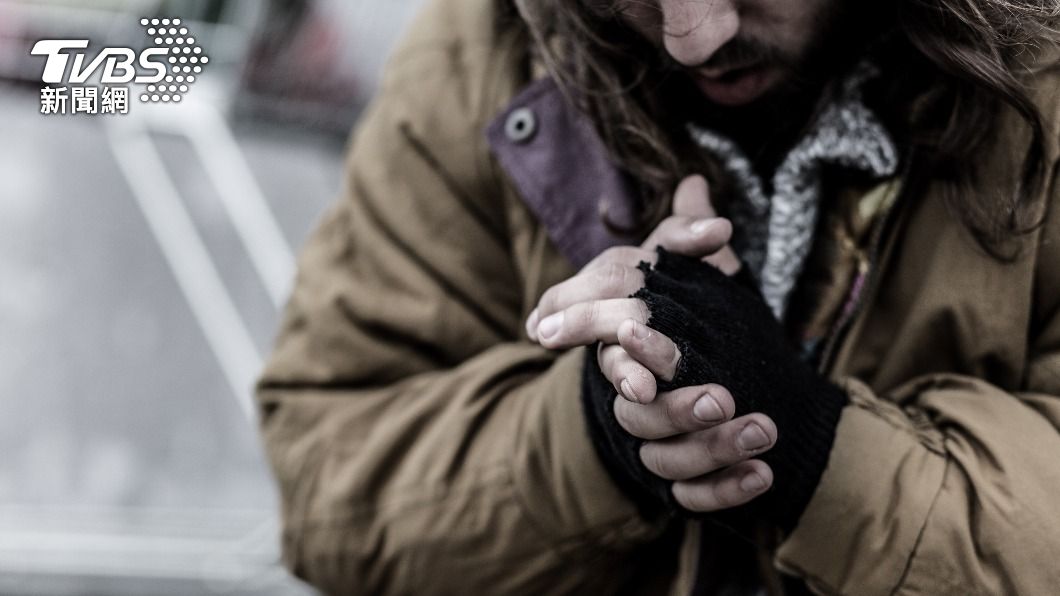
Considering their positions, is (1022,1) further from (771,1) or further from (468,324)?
(468,324)

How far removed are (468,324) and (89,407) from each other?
1.59 metres

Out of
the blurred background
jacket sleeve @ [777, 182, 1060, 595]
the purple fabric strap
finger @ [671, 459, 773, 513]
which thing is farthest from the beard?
the blurred background

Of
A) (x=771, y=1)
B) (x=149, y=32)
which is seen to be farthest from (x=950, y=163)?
(x=149, y=32)

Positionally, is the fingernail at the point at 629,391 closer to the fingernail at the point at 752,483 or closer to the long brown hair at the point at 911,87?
the fingernail at the point at 752,483

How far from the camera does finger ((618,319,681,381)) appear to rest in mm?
915

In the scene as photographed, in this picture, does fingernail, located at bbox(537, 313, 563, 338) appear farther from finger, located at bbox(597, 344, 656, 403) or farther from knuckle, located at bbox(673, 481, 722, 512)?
knuckle, located at bbox(673, 481, 722, 512)

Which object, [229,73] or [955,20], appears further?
[229,73]

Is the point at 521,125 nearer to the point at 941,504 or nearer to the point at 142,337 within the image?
the point at 941,504

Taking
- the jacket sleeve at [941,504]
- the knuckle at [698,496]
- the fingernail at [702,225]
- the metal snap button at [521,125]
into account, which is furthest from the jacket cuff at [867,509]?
the metal snap button at [521,125]

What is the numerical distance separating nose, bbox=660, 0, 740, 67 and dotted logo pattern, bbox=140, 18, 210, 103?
779 mm

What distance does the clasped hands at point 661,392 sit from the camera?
93 cm

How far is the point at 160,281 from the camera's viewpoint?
2852 mm

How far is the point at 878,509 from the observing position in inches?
42.1

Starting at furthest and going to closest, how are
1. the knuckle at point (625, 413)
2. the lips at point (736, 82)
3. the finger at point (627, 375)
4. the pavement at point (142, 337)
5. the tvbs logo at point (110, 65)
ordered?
the pavement at point (142, 337)
the tvbs logo at point (110, 65)
the lips at point (736, 82)
the knuckle at point (625, 413)
the finger at point (627, 375)
